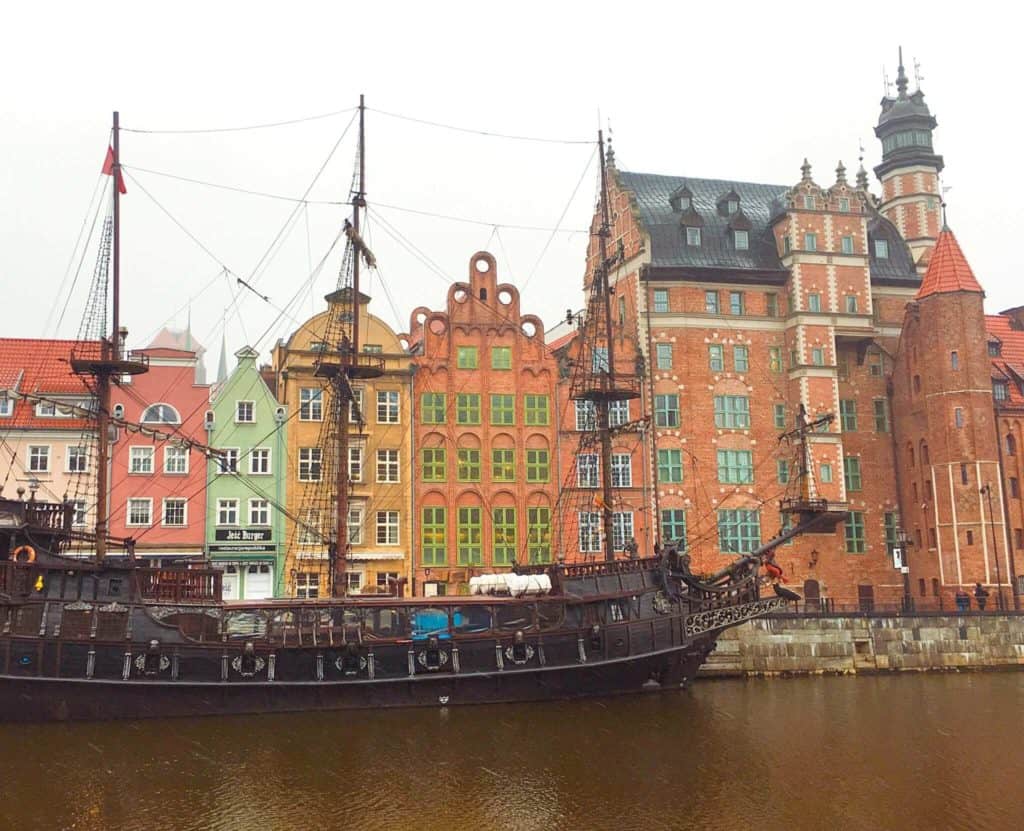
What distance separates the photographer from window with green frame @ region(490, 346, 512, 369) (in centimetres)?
5169

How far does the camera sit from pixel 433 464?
49781mm

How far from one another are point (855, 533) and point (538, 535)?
686 inches

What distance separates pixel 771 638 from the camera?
42.4 m

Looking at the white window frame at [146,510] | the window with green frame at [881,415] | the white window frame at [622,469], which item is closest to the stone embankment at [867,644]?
the white window frame at [622,469]

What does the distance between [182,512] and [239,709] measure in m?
16.1

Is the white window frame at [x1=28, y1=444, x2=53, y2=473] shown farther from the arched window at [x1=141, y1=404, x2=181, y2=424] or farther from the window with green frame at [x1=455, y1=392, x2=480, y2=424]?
the window with green frame at [x1=455, y1=392, x2=480, y2=424]

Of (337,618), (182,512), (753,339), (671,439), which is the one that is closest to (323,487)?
(182,512)

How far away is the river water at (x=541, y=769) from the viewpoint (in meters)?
21.5

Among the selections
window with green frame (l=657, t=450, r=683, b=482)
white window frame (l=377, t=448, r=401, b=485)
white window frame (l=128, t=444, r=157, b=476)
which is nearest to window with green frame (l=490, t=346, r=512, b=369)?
white window frame (l=377, t=448, r=401, b=485)

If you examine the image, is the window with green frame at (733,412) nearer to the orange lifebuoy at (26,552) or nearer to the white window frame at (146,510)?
the white window frame at (146,510)

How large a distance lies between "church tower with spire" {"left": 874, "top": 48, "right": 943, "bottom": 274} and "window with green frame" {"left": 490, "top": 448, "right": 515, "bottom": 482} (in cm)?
2829

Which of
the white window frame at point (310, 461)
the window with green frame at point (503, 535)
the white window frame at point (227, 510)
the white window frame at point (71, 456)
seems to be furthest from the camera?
the window with green frame at point (503, 535)

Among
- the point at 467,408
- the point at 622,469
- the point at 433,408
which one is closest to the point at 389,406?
the point at 433,408

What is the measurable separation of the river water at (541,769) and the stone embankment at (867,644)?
7048 mm
